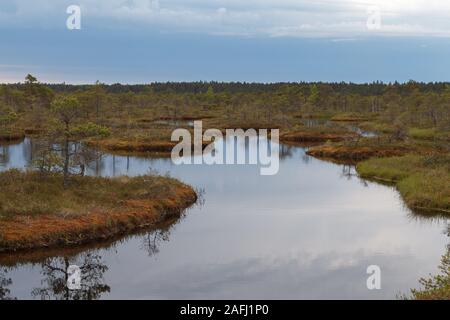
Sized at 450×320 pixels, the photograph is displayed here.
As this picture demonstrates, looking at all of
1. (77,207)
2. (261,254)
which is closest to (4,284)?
(77,207)

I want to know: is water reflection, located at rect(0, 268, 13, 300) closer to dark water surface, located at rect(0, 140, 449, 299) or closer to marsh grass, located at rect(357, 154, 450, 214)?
dark water surface, located at rect(0, 140, 449, 299)

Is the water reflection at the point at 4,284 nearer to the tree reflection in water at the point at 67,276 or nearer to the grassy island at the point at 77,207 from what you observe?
the tree reflection in water at the point at 67,276

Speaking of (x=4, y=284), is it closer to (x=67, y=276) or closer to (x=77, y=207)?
(x=67, y=276)

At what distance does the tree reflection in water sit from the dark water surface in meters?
0.05

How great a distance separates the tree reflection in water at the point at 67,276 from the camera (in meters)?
26.4

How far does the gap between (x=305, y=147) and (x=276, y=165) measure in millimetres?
21137

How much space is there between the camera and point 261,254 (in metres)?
33.1

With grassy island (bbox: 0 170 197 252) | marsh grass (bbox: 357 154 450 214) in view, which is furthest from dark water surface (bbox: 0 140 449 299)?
marsh grass (bbox: 357 154 450 214)

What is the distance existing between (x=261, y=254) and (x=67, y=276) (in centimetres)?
1111
